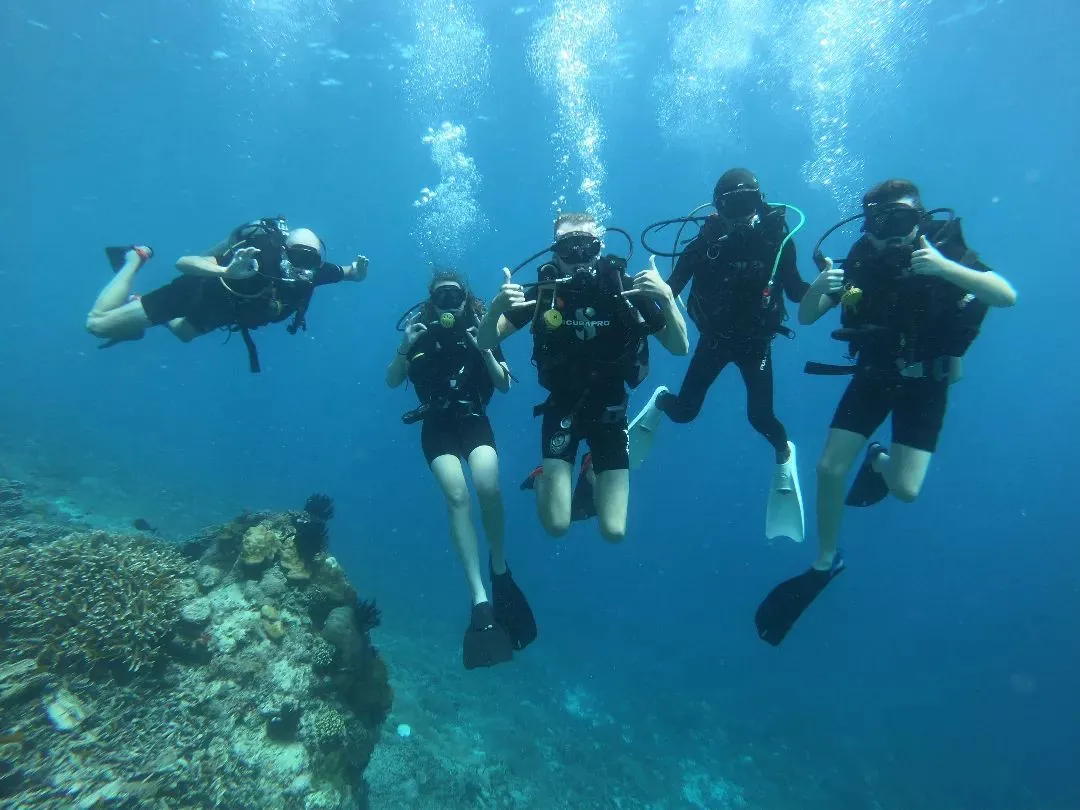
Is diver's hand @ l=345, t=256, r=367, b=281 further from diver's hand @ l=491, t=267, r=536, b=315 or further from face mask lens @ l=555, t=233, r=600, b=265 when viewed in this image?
face mask lens @ l=555, t=233, r=600, b=265

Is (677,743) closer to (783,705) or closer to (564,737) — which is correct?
(564,737)

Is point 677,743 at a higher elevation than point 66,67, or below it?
below

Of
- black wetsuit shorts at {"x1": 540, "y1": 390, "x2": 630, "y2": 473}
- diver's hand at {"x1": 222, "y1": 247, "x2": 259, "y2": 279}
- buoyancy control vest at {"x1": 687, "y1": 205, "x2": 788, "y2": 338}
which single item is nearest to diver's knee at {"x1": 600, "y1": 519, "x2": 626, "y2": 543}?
black wetsuit shorts at {"x1": 540, "y1": 390, "x2": 630, "y2": 473}

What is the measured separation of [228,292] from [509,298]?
4.40 metres

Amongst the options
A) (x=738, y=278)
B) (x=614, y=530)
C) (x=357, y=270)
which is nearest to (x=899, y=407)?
(x=738, y=278)

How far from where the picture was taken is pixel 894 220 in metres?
5.28

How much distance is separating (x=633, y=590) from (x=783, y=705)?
44.4ft

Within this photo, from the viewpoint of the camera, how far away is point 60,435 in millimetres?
37375

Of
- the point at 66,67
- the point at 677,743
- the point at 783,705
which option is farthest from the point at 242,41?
the point at 783,705

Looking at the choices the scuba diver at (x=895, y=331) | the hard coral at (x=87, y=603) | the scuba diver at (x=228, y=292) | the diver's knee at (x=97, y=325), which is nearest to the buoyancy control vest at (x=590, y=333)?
the scuba diver at (x=895, y=331)

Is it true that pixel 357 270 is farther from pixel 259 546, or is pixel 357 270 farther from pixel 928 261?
pixel 928 261

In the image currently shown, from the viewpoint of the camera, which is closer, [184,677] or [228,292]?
[184,677]

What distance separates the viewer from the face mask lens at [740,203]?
19.9 ft

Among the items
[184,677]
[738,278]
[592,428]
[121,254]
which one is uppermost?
[121,254]
